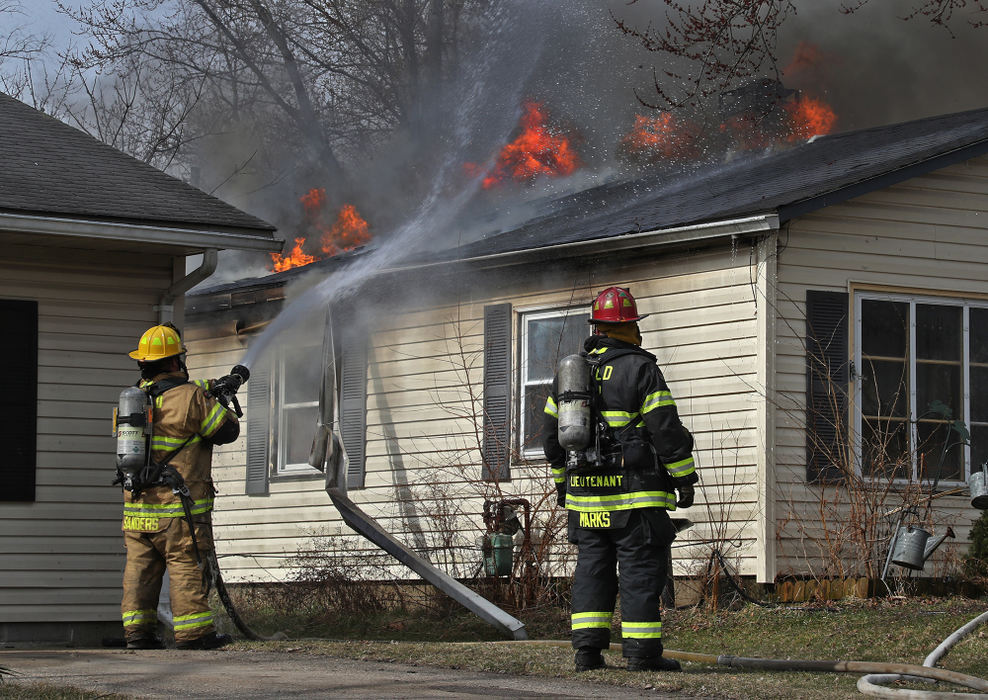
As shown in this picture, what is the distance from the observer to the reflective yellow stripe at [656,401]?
745cm

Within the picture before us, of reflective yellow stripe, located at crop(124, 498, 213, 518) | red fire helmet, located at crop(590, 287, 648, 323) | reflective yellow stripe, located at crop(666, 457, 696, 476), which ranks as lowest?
reflective yellow stripe, located at crop(124, 498, 213, 518)

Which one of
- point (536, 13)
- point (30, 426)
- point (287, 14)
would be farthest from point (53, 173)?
point (287, 14)

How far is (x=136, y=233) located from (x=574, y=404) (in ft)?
13.9

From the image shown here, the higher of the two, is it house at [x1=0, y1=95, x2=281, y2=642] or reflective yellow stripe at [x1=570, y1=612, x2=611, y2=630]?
house at [x1=0, y1=95, x2=281, y2=642]

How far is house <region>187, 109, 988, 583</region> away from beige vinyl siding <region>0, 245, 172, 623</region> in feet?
7.79

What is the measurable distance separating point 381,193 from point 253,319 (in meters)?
5.98

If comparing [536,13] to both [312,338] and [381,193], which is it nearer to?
[381,193]

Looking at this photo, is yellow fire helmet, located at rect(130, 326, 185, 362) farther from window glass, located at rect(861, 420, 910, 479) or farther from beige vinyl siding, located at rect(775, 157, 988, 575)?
window glass, located at rect(861, 420, 910, 479)

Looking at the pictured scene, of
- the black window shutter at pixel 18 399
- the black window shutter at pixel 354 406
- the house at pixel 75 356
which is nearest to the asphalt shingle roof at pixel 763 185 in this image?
the black window shutter at pixel 354 406

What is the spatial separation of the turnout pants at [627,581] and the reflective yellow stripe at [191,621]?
8.70ft

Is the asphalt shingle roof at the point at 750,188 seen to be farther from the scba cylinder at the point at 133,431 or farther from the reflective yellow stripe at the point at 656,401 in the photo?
the scba cylinder at the point at 133,431

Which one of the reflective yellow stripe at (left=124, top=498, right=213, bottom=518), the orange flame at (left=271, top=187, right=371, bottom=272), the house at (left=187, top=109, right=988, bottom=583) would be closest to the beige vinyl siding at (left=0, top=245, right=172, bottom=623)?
the reflective yellow stripe at (left=124, top=498, right=213, bottom=518)

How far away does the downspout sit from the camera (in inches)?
424

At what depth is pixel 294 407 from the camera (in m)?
15.3
